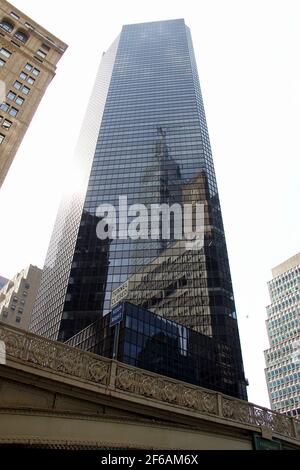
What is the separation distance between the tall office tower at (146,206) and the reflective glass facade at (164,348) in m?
4.32

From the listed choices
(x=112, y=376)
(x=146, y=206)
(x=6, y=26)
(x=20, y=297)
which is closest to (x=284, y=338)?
(x=146, y=206)

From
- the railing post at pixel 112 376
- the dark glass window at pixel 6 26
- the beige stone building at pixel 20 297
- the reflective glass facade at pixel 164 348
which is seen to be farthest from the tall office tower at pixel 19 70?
the beige stone building at pixel 20 297

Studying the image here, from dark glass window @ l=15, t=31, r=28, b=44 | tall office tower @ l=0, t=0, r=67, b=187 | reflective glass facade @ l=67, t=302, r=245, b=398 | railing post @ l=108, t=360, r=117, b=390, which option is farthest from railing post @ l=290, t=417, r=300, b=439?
dark glass window @ l=15, t=31, r=28, b=44

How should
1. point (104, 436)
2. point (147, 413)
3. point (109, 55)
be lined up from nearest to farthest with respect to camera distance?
point (104, 436)
point (147, 413)
point (109, 55)

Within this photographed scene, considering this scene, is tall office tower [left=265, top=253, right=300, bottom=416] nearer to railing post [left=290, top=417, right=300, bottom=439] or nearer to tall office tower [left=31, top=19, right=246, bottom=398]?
tall office tower [left=31, top=19, right=246, bottom=398]

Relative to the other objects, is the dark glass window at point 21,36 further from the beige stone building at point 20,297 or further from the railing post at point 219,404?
the beige stone building at point 20,297

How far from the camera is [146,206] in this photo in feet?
354

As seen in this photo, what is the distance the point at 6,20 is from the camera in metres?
56.7

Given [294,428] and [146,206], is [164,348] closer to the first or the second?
[146,206]

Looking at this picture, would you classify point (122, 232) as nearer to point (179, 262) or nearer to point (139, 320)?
point (179, 262)

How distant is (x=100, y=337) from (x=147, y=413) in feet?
198

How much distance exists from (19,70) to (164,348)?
171ft

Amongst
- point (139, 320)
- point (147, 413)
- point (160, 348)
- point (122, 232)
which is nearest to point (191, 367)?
point (160, 348)
